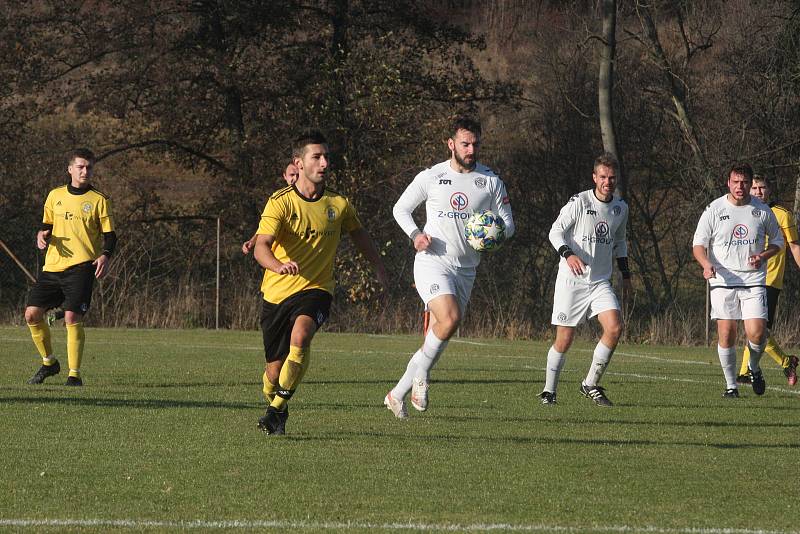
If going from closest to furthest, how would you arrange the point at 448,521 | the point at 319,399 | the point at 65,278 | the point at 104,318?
the point at 448,521
the point at 319,399
the point at 65,278
the point at 104,318

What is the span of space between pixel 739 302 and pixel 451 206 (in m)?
3.90

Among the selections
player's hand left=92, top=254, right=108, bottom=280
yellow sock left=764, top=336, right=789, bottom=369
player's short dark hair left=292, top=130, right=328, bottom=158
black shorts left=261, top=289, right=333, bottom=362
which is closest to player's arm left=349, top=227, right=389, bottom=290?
black shorts left=261, top=289, right=333, bottom=362

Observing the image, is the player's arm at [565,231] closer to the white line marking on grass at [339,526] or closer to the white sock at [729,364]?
the white sock at [729,364]

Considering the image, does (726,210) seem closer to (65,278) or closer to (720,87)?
(65,278)

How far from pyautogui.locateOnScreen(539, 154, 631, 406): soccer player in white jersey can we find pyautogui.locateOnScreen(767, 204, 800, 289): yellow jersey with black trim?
109 inches

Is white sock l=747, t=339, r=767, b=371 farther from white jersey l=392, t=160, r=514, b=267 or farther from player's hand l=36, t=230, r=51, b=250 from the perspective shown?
player's hand l=36, t=230, r=51, b=250

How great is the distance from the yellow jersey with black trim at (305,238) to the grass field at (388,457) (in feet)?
3.26

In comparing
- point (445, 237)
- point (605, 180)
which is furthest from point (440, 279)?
point (605, 180)

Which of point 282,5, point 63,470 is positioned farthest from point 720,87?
point 63,470

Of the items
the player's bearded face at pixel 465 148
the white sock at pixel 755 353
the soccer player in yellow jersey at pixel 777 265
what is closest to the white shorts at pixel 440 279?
the player's bearded face at pixel 465 148

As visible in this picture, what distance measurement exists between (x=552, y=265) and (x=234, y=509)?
24.5 meters

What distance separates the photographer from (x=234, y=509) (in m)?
6.24

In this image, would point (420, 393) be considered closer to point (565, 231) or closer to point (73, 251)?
point (565, 231)

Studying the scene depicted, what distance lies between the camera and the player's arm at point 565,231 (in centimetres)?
1130
